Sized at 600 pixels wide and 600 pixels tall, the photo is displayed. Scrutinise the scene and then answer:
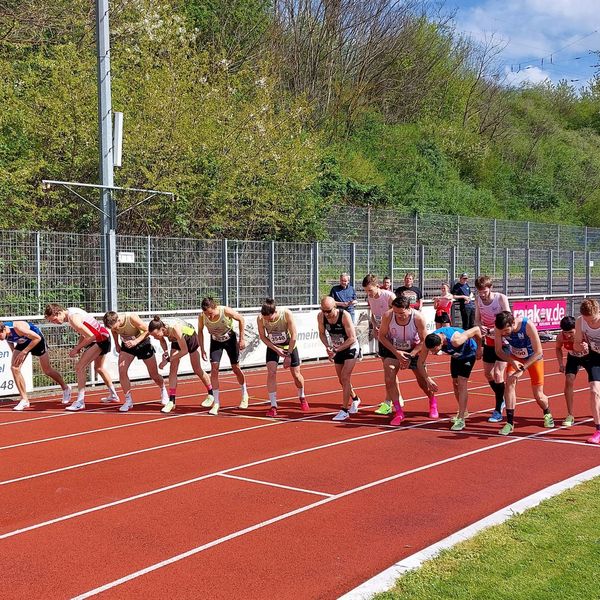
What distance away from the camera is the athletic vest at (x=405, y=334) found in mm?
11477

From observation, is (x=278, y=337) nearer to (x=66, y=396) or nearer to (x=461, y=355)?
(x=461, y=355)

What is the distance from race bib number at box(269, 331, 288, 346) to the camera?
12.6 meters

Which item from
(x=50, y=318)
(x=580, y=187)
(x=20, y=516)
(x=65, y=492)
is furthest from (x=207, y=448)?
(x=580, y=187)

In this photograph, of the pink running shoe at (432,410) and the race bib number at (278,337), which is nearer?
the pink running shoe at (432,410)

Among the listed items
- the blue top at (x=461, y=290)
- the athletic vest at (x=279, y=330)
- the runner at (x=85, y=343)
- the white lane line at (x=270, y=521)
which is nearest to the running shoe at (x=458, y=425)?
the white lane line at (x=270, y=521)

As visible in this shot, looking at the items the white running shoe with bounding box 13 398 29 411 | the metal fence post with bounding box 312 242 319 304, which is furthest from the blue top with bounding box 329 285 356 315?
the white running shoe with bounding box 13 398 29 411

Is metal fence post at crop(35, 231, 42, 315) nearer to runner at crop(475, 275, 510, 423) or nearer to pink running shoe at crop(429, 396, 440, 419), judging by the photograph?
pink running shoe at crop(429, 396, 440, 419)

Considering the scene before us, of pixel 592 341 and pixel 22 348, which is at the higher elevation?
pixel 592 341

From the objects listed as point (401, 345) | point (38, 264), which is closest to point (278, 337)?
point (401, 345)

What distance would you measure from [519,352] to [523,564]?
5.53 metres

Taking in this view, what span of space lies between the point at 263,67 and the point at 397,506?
2414cm

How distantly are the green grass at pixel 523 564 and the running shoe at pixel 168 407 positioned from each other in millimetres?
7210

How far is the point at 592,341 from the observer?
10617mm

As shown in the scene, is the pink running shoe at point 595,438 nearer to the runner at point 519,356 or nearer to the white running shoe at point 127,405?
the runner at point 519,356
